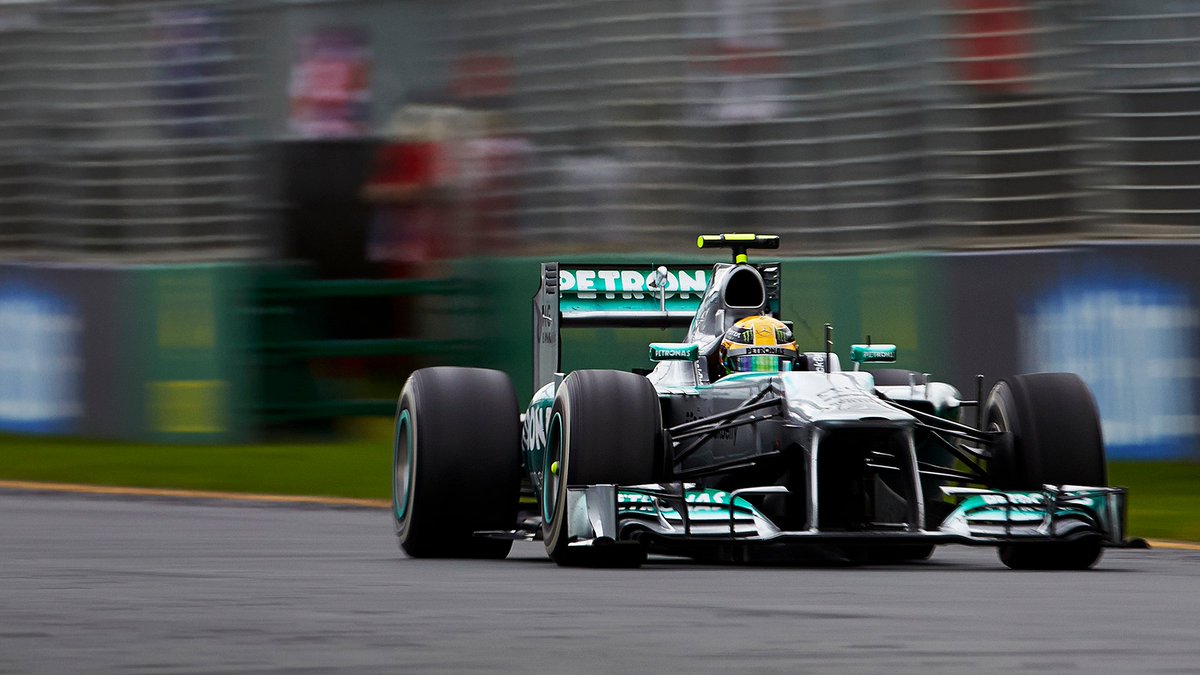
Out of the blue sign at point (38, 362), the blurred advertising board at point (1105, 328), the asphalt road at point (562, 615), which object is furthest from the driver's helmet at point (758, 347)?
the blue sign at point (38, 362)

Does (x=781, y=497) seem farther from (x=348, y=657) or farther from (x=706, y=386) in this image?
(x=348, y=657)

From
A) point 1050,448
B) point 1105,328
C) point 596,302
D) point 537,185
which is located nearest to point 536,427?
point 596,302

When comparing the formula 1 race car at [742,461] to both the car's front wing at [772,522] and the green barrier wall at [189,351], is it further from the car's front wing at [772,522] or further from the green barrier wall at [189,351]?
the green barrier wall at [189,351]

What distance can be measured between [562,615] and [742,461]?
8.52 feet

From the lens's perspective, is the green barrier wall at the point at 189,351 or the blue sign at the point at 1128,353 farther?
the green barrier wall at the point at 189,351

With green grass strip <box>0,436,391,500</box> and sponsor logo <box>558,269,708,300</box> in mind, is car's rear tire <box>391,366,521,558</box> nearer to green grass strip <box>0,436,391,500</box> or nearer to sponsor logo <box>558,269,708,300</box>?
sponsor logo <box>558,269,708,300</box>

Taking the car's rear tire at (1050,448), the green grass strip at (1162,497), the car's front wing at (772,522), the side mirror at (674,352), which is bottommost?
the green grass strip at (1162,497)

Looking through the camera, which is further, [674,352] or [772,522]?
[674,352]

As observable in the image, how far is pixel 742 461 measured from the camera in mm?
9805

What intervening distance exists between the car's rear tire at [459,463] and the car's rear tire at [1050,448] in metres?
2.37

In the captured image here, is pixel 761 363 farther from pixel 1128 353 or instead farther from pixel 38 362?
pixel 38 362

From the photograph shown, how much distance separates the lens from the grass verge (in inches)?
584

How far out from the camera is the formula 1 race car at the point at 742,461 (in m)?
9.43

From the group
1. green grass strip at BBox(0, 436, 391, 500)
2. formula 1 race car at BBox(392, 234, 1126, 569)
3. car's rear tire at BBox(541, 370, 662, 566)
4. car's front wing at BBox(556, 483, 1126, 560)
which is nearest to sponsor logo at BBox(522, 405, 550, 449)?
formula 1 race car at BBox(392, 234, 1126, 569)
